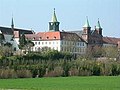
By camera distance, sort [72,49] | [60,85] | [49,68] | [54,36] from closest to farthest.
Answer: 1. [60,85]
2. [49,68]
3. [72,49]
4. [54,36]

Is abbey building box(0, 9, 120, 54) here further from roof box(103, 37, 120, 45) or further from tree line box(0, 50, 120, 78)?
tree line box(0, 50, 120, 78)

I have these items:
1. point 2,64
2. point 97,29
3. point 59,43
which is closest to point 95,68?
point 2,64

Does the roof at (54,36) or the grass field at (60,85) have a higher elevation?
the roof at (54,36)

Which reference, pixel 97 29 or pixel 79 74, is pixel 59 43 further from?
pixel 79 74

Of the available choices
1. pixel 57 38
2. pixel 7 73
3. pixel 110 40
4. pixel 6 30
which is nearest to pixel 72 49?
pixel 57 38

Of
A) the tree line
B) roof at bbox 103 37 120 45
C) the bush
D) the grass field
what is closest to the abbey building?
roof at bbox 103 37 120 45

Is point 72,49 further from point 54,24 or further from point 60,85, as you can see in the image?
point 60,85

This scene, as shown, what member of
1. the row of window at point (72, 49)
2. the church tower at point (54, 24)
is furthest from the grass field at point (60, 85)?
the church tower at point (54, 24)

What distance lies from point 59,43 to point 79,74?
192 ft

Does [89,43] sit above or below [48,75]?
above

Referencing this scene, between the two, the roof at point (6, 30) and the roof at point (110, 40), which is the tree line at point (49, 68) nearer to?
the roof at point (6, 30)

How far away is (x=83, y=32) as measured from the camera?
466 feet

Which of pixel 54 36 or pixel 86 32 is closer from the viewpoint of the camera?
pixel 54 36

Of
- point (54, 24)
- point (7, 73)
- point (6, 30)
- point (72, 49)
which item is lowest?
point (7, 73)
